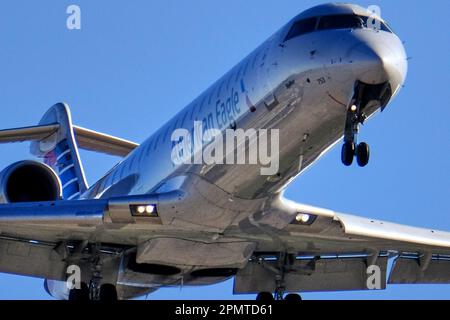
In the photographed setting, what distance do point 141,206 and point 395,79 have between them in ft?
16.8

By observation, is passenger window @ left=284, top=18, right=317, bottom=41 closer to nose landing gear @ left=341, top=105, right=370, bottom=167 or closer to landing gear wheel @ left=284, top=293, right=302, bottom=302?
nose landing gear @ left=341, top=105, right=370, bottom=167

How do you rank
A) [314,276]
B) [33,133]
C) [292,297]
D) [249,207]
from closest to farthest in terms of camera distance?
1. [249,207]
2. [292,297]
3. [314,276]
4. [33,133]

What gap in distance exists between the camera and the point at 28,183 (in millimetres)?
30281

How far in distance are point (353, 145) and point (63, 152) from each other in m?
11.8

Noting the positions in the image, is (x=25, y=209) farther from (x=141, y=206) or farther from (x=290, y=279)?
(x=290, y=279)

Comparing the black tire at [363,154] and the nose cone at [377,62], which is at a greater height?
the nose cone at [377,62]

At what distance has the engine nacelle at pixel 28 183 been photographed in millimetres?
29844

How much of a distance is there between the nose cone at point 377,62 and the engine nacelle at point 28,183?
8.41 meters

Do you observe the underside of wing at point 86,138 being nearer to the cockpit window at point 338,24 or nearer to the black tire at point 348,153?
the cockpit window at point 338,24

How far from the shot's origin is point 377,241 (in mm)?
29031

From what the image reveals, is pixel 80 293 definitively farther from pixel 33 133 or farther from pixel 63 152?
pixel 33 133

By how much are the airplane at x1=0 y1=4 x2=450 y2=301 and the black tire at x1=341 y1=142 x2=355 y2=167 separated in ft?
0.08

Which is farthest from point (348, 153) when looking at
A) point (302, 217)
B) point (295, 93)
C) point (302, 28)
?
point (302, 217)

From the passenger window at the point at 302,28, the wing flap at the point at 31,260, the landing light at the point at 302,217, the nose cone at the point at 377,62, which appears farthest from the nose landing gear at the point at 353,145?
the wing flap at the point at 31,260
